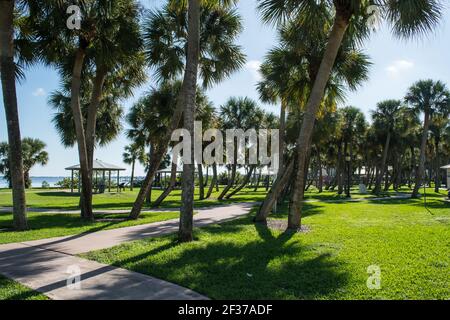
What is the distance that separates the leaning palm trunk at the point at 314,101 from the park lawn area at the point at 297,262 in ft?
3.07

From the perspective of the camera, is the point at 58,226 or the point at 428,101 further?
the point at 428,101

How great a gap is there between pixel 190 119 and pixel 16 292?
5455 millimetres

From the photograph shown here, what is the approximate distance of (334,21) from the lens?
11.3m

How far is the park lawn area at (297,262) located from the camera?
18.4ft

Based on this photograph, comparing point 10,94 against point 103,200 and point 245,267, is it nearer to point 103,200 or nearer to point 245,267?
point 245,267

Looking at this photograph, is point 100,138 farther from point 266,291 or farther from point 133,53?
point 266,291

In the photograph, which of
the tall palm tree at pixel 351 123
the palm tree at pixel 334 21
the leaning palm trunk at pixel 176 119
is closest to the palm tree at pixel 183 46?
the leaning palm trunk at pixel 176 119

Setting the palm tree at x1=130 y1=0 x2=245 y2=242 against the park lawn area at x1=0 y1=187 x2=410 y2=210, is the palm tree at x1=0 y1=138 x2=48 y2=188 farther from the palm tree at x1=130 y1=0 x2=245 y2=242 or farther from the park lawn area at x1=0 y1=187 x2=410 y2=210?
the palm tree at x1=130 y1=0 x2=245 y2=242

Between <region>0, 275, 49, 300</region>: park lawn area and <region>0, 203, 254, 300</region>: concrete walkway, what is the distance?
4.7 inches

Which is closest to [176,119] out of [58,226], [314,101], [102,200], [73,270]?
[314,101]

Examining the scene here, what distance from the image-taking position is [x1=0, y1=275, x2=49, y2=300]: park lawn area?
5.07 metres

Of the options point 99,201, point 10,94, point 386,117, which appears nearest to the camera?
point 10,94

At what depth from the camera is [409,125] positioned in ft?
125

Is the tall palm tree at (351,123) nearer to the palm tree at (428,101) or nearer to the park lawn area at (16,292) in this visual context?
the palm tree at (428,101)
